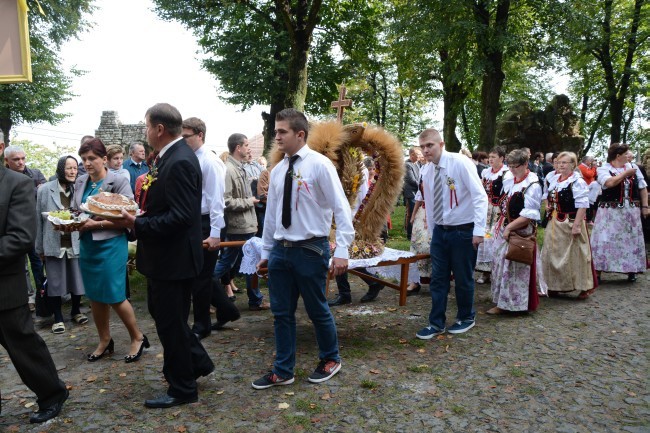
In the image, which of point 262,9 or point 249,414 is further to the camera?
point 262,9

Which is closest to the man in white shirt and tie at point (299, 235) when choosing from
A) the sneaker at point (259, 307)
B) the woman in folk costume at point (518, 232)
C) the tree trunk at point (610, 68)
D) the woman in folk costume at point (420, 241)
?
the sneaker at point (259, 307)

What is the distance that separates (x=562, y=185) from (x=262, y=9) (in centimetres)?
1675

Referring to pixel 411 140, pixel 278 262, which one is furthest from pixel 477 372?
pixel 411 140

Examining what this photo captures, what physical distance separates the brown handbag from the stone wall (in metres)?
21.0

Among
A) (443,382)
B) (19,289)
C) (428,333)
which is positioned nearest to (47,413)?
(19,289)

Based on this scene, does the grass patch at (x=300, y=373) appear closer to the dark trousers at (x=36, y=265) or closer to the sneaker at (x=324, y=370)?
the sneaker at (x=324, y=370)

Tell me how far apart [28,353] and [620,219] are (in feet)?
27.9

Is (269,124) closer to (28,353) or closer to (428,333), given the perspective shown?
(428,333)

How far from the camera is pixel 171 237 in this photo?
378 cm

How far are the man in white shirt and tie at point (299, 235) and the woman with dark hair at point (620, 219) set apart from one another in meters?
6.15

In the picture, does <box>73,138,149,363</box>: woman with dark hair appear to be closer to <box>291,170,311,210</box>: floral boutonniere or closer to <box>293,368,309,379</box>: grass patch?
<box>293,368,309,379</box>: grass patch

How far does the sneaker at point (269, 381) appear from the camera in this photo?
433cm

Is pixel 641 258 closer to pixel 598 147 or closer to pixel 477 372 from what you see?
pixel 477 372

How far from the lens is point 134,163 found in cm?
844
